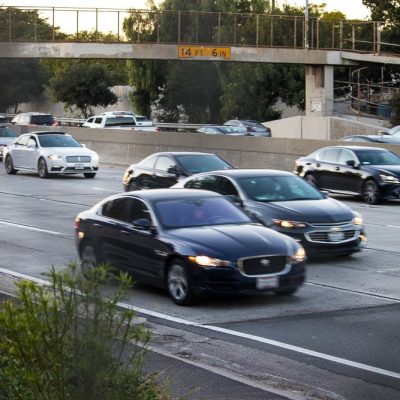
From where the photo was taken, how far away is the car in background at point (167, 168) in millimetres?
25641

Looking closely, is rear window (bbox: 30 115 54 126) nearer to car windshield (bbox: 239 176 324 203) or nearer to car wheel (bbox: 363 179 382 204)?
car wheel (bbox: 363 179 382 204)

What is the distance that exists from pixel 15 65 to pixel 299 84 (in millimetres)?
30820

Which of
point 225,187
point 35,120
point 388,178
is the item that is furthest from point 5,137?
point 225,187

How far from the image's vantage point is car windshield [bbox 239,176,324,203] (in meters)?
18.2

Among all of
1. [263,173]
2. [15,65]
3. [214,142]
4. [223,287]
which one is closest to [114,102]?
[15,65]

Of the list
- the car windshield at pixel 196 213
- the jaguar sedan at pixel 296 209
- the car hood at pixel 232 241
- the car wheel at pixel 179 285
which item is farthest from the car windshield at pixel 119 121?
the car wheel at pixel 179 285

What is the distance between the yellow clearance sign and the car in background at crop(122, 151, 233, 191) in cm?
2921

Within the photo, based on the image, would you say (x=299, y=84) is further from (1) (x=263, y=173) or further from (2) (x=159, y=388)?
(2) (x=159, y=388)

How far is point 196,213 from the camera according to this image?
14.5 m

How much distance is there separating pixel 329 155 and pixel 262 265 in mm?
17015

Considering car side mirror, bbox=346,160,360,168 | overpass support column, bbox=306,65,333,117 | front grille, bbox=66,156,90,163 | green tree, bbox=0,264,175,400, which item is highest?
overpass support column, bbox=306,65,333,117

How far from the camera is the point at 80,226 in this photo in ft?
52.5

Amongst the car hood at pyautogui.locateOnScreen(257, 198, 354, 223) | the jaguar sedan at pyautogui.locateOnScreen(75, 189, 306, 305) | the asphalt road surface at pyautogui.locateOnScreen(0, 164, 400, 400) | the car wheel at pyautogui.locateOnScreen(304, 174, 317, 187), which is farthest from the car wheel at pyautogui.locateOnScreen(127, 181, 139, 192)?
the jaguar sedan at pyautogui.locateOnScreen(75, 189, 306, 305)

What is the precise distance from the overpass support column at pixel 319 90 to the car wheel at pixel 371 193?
3287 cm
